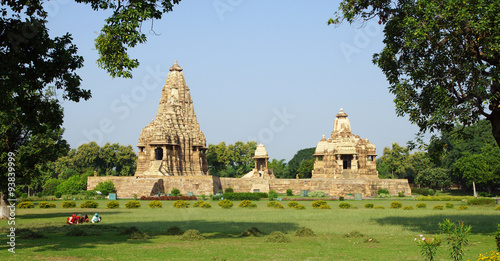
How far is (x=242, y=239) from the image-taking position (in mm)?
17641

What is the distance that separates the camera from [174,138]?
57.6m

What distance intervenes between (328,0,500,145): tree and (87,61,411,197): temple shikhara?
1242 inches

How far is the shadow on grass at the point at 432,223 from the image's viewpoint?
2055cm

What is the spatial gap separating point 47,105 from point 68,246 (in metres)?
4.30

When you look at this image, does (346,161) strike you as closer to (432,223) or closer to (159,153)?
(159,153)

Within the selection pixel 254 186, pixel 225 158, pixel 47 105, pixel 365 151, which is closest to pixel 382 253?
pixel 47 105

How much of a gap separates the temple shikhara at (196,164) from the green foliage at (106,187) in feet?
2.57

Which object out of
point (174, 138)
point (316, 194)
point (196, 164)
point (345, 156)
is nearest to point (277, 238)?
point (316, 194)

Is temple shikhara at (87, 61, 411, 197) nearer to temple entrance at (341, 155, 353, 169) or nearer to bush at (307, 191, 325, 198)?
temple entrance at (341, 155, 353, 169)

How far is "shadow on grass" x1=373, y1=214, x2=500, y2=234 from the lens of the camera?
20545mm

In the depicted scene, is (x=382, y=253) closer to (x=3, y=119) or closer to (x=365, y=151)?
(x=3, y=119)

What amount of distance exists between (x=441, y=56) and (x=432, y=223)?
7.71 meters

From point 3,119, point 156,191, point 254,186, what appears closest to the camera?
point 3,119

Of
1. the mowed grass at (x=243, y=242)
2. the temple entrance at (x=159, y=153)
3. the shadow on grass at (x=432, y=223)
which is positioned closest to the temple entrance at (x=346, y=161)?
the temple entrance at (x=159, y=153)
